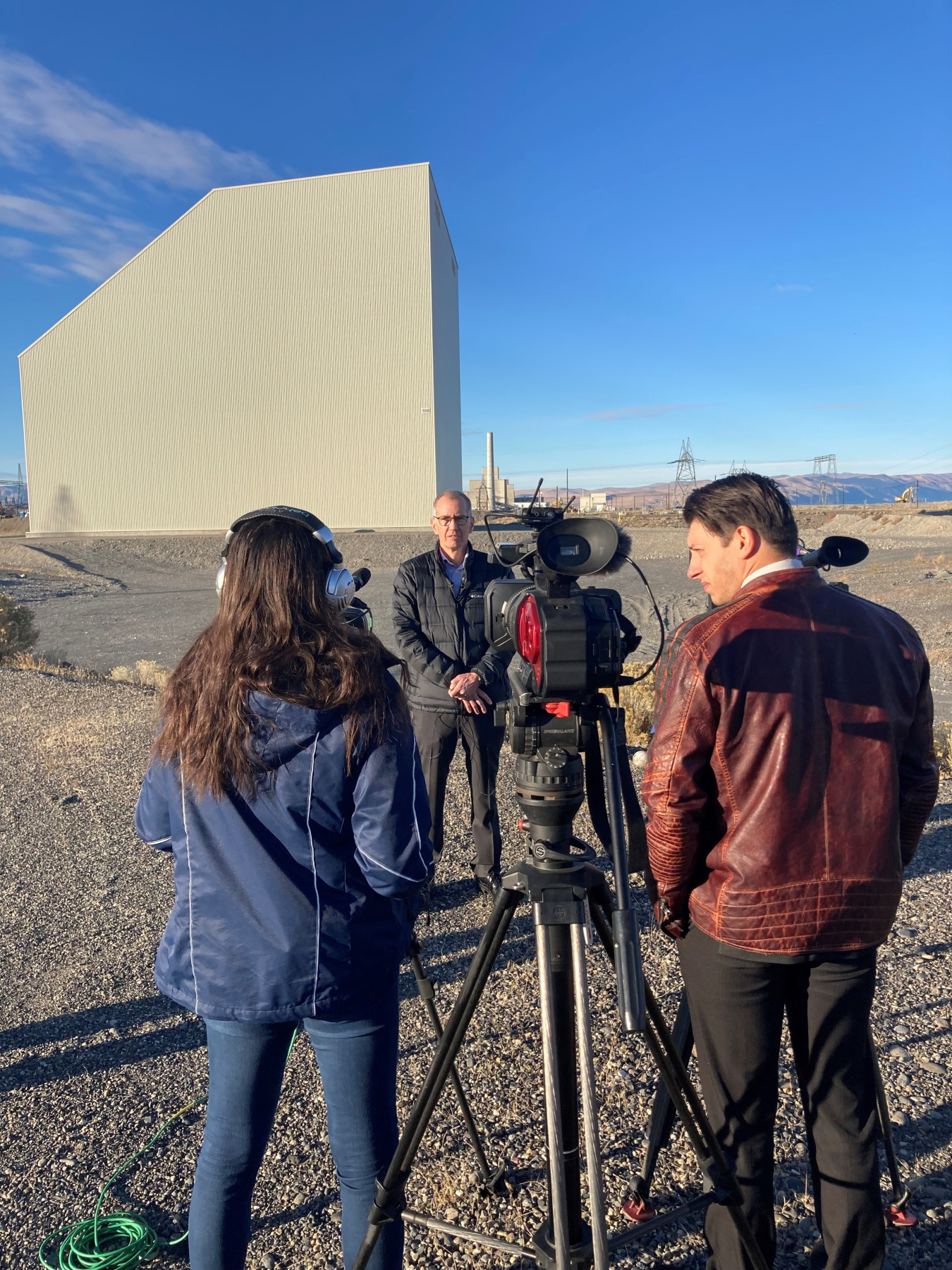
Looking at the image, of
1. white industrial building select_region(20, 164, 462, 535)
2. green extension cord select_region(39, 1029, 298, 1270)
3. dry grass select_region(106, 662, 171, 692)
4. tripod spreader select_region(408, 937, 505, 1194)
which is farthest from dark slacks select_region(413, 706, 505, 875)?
white industrial building select_region(20, 164, 462, 535)

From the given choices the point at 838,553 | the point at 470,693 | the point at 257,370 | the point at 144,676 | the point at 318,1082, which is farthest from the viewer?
the point at 257,370

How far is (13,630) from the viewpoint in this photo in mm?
11258

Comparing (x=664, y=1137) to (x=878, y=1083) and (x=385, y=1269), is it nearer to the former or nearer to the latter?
(x=878, y=1083)

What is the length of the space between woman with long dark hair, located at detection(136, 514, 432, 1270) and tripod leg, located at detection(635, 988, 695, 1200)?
2.76 feet

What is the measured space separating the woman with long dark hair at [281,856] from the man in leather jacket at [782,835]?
637mm

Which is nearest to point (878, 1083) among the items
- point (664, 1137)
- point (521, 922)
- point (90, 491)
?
point (664, 1137)

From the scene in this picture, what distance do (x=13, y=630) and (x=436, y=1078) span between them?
38.2ft

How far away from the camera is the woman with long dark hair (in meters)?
1.60

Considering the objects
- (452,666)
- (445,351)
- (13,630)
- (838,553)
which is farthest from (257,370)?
Answer: (838,553)

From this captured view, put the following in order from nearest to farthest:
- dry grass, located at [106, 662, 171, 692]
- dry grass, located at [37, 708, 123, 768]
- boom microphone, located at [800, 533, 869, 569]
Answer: boom microphone, located at [800, 533, 869, 569] → dry grass, located at [37, 708, 123, 768] → dry grass, located at [106, 662, 171, 692]

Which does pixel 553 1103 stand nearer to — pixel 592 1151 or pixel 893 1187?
pixel 592 1151

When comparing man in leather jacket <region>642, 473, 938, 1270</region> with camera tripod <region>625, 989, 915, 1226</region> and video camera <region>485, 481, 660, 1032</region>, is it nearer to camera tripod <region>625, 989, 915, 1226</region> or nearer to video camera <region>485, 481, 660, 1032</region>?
video camera <region>485, 481, 660, 1032</region>

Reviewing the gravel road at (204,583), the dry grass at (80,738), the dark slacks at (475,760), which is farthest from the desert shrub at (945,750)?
the dry grass at (80,738)

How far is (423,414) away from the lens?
34969 mm
